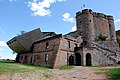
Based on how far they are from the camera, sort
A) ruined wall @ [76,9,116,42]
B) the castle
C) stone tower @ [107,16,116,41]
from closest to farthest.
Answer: the castle, ruined wall @ [76,9,116,42], stone tower @ [107,16,116,41]

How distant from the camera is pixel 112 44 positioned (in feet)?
A: 144

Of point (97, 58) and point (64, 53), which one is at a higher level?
point (64, 53)

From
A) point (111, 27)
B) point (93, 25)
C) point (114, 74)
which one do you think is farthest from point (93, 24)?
point (114, 74)

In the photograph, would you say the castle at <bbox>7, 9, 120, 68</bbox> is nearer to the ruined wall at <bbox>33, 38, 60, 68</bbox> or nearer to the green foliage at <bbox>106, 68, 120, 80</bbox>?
the ruined wall at <bbox>33, 38, 60, 68</bbox>

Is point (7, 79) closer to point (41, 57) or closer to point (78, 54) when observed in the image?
point (41, 57)

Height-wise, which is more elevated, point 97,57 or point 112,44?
point 112,44

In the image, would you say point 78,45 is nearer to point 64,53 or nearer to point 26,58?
point 64,53

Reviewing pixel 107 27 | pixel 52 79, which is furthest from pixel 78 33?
pixel 52 79

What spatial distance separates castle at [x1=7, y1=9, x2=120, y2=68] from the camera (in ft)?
109

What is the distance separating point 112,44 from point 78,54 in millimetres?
12724

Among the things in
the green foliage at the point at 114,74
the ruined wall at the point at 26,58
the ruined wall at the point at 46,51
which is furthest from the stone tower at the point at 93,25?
the green foliage at the point at 114,74

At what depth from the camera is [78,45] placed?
38375 mm

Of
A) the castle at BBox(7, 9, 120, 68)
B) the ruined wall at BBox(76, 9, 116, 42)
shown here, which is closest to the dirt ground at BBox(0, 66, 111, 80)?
the castle at BBox(7, 9, 120, 68)

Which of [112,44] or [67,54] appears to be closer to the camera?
[67,54]
